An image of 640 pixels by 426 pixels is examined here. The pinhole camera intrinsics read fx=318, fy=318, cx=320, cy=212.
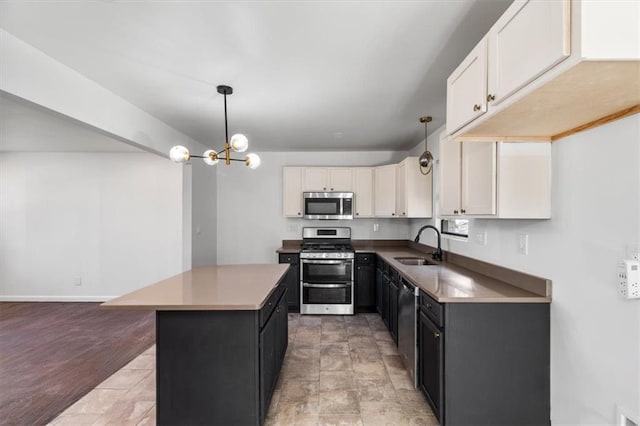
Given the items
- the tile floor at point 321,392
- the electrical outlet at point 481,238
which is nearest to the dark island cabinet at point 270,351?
the tile floor at point 321,392

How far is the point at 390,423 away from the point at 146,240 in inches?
176

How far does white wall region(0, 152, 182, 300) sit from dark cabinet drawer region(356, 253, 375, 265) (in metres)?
2.80

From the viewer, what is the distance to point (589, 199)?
154 cm

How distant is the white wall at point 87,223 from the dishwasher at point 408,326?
3666mm

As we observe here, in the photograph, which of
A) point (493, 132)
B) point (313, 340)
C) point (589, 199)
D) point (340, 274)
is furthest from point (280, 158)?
point (589, 199)

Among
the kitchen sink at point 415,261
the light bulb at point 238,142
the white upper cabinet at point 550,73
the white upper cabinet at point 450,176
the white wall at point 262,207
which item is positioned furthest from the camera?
the white wall at point 262,207

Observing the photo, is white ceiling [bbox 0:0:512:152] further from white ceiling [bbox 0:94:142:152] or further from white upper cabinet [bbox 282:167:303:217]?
white upper cabinet [bbox 282:167:303:217]

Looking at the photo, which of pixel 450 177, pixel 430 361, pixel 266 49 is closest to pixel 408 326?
pixel 430 361

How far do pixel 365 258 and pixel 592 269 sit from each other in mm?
2973

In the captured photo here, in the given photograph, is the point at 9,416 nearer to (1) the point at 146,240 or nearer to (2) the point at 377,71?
(1) the point at 146,240

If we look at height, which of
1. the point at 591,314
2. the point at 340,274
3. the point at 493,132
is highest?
the point at 493,132

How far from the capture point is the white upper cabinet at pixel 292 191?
477 centimetres

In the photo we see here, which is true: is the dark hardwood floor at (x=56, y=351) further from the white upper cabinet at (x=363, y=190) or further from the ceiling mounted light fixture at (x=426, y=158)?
the ceiling mounted light fixture at (x=426, y=158)

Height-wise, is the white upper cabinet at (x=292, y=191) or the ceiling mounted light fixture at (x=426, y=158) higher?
the ceiling mounted light fixture at (x=426, y=158)
